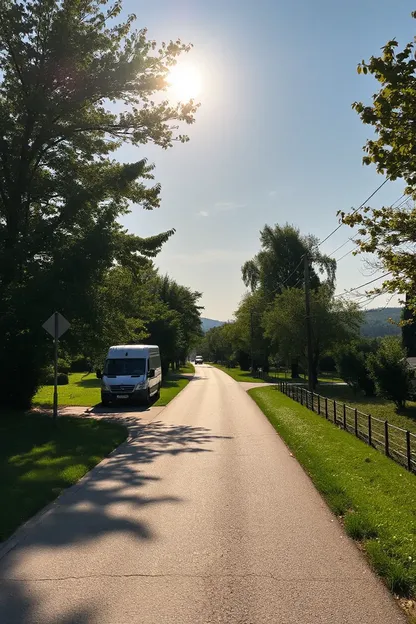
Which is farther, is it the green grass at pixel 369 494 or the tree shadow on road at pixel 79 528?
the green grass at pixel 369 494

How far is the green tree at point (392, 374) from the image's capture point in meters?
24.5

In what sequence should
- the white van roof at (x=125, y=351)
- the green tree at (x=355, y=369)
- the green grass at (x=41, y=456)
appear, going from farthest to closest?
the green tree at (x=355, y=369), the white van roof at (x=125, y=351), the green grass at (x=41, y=456)

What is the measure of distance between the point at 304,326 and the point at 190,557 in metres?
35.8

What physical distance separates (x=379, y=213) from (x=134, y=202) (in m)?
15.6

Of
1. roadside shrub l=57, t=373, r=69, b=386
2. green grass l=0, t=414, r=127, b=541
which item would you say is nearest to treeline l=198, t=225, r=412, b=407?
green grass l=0, t=414, r=127, b=541

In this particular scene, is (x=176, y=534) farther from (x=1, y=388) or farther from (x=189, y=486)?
(x=1, y=388)

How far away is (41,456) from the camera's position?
1026cm

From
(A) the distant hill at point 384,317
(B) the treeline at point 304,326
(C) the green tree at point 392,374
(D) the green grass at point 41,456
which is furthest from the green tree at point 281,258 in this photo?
(D) the green grass at point 41,456

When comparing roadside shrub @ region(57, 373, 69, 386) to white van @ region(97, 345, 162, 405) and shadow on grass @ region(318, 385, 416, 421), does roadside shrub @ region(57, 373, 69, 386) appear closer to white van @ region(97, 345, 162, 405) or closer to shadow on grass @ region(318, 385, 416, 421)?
white van @ region(97, 345, 162, 405)

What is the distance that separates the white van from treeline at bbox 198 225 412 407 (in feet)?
37.5

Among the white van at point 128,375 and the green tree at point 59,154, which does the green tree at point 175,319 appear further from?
the green tree at point 59,154

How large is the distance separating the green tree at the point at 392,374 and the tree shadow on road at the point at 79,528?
53.0 ft

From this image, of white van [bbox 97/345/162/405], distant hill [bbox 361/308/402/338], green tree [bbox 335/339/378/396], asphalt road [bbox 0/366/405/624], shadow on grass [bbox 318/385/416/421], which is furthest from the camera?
green tree [bbox 335/339/378/396]

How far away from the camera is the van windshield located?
23.3 m
